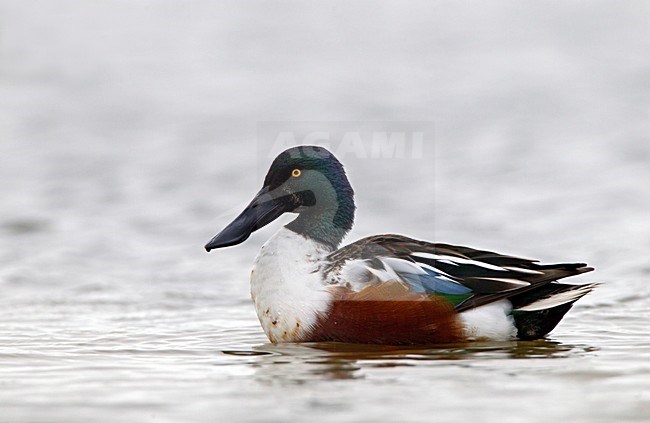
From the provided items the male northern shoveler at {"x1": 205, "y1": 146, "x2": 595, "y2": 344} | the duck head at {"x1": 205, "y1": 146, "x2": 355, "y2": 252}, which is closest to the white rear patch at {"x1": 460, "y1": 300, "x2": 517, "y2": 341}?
the male northern shoveler at {"x1": 205, "y1": 146, "x2": 595, "y2": 344}

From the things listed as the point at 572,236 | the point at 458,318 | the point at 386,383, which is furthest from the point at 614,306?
the point at 386,383

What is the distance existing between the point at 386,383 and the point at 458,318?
3.93 feet

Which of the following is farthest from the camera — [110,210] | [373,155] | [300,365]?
[373,155]

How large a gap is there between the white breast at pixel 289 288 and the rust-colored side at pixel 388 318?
90mm

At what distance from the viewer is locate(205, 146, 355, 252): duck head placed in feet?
21.0

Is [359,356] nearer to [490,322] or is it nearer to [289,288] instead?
[289,288]

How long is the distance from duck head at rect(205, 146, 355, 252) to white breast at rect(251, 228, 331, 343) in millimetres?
190

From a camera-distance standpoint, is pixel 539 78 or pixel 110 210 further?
pixel 539 78

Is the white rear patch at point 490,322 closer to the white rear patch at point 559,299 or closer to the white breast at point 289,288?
the white rear patch at point 559,299

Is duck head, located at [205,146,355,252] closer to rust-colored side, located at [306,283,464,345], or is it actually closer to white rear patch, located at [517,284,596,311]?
rust-colored side, located at [306,283,464,345]

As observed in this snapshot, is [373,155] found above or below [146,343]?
above

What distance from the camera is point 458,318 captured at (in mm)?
5902

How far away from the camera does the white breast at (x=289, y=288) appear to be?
589 cm

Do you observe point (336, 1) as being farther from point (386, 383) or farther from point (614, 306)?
point (386, 383)
